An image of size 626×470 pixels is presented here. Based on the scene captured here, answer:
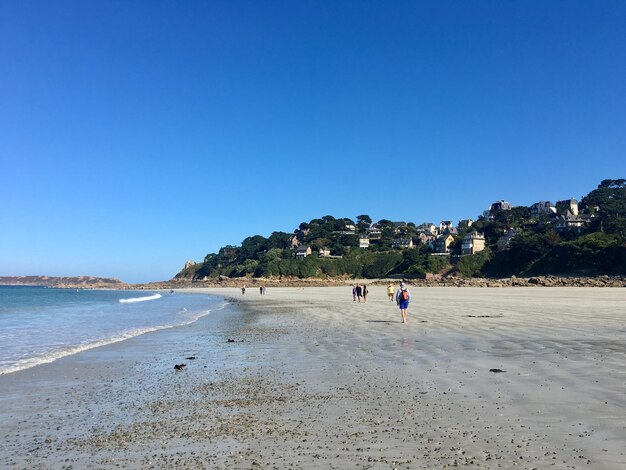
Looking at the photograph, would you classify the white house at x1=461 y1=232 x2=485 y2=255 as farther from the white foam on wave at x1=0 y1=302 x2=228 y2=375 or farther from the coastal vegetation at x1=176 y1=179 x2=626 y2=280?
the white foam on wave at x1=0 y1=302 x2=228 y2=375

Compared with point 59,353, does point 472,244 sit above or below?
above

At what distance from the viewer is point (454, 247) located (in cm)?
11338

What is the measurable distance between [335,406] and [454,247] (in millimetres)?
111979

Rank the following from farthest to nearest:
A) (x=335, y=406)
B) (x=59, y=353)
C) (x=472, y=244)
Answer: (x=472, y=244), (x=59, y=353), (x=335, y=406)

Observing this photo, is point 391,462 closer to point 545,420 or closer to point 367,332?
point 545,420

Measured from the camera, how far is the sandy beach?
194 inches

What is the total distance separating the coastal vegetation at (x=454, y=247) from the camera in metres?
72.2

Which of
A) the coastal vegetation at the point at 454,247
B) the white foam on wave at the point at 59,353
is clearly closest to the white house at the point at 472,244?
the coastal vegetation at the point at 454,247

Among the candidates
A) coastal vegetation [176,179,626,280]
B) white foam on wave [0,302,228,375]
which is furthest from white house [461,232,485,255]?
white foam on wave [0,302,228,375]

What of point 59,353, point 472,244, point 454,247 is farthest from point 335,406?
point 454,247

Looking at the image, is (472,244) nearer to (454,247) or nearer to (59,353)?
(454,247)

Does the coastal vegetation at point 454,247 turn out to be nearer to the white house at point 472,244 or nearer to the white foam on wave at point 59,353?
the white house at point 472,244

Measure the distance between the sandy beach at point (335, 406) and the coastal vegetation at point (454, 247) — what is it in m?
62.8

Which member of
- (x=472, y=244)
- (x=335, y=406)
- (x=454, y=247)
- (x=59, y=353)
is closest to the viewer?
(x=335, y=406)
